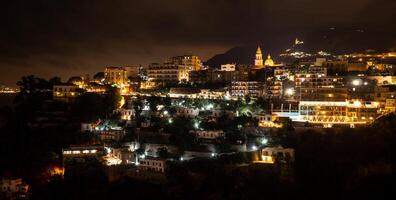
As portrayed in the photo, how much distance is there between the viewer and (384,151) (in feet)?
73.4

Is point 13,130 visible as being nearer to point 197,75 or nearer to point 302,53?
point 197,75

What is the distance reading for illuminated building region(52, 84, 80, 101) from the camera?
3145cm

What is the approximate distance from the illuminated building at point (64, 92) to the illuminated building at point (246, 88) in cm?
1248

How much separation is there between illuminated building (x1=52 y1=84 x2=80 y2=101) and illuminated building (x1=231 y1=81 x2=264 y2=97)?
12482 mm

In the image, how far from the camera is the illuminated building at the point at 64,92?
1238 inches

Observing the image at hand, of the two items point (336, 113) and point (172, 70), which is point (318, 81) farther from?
point (172, 70)

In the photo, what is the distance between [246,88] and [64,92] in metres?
14.2

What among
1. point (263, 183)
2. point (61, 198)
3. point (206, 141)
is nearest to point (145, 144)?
point (206, 141)

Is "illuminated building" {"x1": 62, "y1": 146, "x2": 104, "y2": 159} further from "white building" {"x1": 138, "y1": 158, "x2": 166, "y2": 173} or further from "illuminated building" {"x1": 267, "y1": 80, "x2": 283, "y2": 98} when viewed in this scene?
"illuminated building" {"x1": 267, "y1": 80, "x2": 283, "y2": 98}

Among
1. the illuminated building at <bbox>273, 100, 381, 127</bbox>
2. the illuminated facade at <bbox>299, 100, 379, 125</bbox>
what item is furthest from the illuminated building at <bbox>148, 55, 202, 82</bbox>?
the illuminated facade at <bbox>299, 100, 379, 125</bbox>

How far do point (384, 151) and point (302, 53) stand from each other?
33.6 meters

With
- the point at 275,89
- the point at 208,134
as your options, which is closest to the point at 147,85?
the point at 275,89

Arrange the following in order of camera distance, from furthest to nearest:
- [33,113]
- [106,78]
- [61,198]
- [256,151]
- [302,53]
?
[302,53], [106,78], [33,113], [256,151], [61,198]

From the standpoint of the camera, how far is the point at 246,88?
34.7 meters
